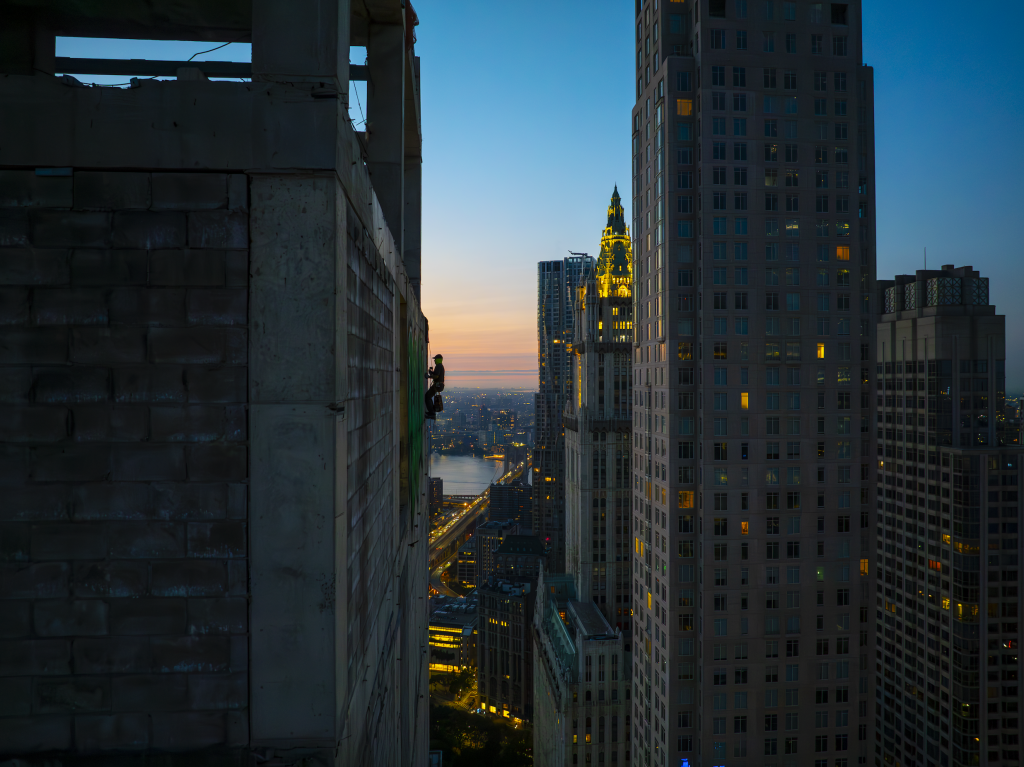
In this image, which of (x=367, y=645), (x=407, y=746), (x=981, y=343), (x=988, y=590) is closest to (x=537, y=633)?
(x=988, y=590)

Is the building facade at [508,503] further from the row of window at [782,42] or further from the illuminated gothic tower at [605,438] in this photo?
the row of window at [782,42]

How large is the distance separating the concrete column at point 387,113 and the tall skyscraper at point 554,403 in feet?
416

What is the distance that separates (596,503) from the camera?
290ft

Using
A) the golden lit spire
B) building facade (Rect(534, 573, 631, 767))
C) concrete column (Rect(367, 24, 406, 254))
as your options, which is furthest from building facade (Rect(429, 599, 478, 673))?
concrete column (Rect(367, 24, 406, 254))

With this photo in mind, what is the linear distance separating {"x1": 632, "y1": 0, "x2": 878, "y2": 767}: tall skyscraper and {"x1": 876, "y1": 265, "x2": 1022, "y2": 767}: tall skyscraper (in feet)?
110

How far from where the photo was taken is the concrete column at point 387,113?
12.1 m

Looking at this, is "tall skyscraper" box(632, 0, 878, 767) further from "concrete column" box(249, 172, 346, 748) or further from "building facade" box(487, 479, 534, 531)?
"building facade" box(487, 479, 534, 531)

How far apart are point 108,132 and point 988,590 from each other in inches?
3564

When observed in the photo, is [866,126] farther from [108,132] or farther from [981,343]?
[108,132]

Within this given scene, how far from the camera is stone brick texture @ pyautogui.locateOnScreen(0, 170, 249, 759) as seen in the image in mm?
5586

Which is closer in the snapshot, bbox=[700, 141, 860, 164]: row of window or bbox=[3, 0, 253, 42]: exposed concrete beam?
bbox=[3, 0, 253, 42]: exposed concrete beam

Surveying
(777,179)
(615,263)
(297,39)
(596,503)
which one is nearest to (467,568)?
(596,503)

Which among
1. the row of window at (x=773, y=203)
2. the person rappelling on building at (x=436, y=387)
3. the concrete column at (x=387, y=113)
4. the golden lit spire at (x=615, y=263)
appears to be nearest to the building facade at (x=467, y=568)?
the golden lit spire at (x=615, y=263)

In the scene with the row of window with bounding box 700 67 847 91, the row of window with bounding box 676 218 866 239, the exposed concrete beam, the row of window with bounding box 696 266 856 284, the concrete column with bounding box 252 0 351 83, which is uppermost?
the row of window with bounding box 700 67 847 91
